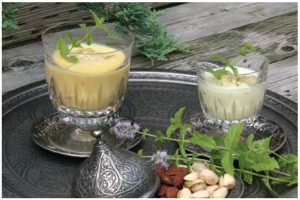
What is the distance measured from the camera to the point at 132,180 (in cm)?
113

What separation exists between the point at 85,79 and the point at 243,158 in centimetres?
31

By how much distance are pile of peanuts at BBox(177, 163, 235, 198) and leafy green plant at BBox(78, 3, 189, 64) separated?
70 cm

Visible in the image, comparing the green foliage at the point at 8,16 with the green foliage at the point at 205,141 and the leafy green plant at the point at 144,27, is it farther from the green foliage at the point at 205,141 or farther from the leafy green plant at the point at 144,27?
the green foliage at the point at 205,141

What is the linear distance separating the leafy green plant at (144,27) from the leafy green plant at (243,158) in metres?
0.61

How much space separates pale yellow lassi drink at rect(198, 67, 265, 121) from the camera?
1323 millimetres

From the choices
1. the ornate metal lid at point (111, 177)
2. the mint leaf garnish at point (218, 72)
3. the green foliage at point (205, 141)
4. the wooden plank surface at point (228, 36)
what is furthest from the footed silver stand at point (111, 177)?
the wooden plank surface at point (228, 36)

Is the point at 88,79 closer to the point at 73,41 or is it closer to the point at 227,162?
the point at 73,41

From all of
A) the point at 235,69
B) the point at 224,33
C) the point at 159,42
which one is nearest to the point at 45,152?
the point at 235,69

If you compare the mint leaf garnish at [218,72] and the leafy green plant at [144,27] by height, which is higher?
the mint leaf garnish at [218,72]

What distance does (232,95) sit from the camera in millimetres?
1329

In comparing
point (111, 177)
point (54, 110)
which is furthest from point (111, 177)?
point (54, 110)

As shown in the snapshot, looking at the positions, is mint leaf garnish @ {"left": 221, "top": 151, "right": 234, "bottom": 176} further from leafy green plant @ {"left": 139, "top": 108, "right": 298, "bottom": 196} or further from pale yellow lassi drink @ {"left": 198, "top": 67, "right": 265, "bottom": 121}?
pale yellow lassi drink @ {"left": 198, "top": 67, "right": 265, "bottom": 121}

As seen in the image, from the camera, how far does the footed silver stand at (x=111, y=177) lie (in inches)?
44.1

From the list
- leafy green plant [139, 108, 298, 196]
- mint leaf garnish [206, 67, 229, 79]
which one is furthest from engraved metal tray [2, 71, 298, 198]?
mint leaf garnish [206, 67, 229, 79]
